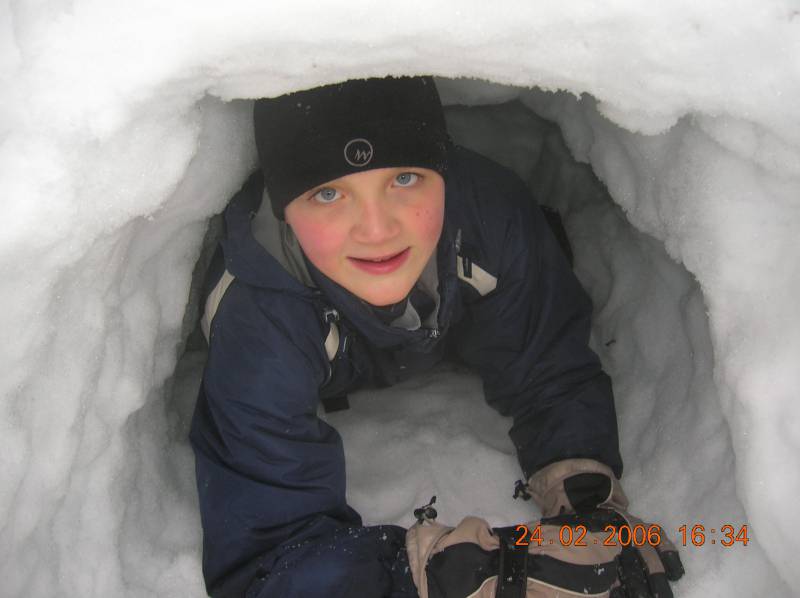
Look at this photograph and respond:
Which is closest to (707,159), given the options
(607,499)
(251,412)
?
(607,499)

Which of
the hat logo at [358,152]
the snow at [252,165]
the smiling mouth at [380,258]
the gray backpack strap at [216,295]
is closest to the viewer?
the snow at [252,165]

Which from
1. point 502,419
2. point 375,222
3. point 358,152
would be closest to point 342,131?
point 358,152

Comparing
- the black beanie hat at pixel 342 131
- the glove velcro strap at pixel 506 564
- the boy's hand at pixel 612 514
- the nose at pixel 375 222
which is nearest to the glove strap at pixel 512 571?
the glove velcro strap at pixel 506 564

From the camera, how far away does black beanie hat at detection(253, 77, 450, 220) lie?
1.22 metres

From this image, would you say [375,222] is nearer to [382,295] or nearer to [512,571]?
[382,295]

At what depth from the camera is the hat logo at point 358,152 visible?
121 cm

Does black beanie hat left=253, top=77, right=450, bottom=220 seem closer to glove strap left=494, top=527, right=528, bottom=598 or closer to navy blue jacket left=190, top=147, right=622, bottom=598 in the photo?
navy blue jacket left=190, top=147, right=622, bottom=598

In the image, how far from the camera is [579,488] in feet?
4.95

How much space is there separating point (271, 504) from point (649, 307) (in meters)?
0.94

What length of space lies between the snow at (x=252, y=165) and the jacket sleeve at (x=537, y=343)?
0.38 ft

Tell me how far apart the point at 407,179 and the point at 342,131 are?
169 millimetres
